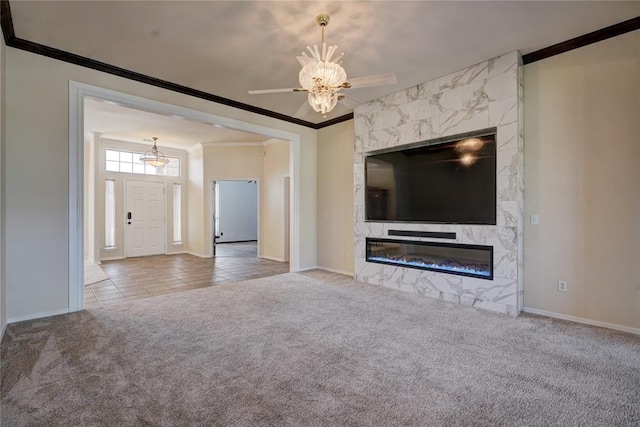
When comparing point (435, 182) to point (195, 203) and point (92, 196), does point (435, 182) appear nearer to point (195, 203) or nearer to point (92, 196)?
point (195, 203)

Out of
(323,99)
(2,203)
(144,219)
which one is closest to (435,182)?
(323,99)

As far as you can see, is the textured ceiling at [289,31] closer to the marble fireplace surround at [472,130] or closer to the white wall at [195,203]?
the marble fireplace surround at [472,130]

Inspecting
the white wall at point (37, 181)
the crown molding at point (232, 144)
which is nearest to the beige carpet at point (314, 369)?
the white wall at point (37, 181)

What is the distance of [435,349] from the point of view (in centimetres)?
268

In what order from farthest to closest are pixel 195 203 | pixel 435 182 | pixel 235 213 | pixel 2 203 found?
pixel 235 213 → pixel 195 203 → pixel 435 182 → pixel 2 203

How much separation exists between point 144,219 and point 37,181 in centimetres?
543

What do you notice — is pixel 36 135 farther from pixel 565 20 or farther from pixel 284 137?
pixel 565 20

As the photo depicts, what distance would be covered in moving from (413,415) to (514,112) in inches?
136

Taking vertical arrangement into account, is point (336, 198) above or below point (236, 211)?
above

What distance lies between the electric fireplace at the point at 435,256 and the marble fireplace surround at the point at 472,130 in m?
0.08

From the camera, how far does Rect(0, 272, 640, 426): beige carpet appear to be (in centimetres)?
182

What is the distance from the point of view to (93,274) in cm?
591

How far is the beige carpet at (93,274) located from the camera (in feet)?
17.6

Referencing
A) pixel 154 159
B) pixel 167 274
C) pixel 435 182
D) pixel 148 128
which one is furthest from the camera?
pixel 154 159
